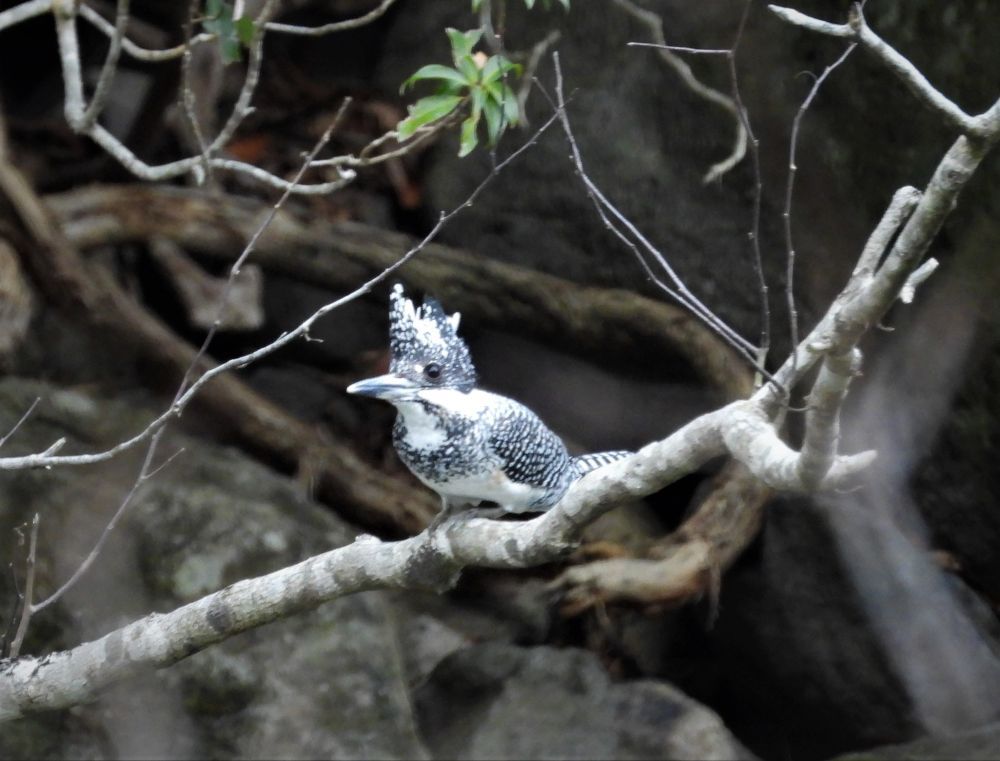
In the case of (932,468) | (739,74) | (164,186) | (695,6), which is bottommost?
(932,468)

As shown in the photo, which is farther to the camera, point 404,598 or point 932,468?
point 404,598

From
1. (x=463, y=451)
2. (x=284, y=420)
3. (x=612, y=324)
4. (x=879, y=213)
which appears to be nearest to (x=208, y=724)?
(x=284, y=420)

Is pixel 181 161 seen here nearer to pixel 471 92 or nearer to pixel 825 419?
pixel 471 92

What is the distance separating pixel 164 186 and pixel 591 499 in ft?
9.37

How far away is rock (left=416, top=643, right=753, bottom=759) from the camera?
344 cm

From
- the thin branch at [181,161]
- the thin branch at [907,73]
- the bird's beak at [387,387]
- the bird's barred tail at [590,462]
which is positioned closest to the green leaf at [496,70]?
the thin branch at [181,161]

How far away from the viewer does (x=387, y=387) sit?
7.30 ft

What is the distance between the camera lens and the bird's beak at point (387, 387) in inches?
85.2

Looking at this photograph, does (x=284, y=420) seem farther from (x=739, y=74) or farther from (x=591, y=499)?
(x=591, y=499)

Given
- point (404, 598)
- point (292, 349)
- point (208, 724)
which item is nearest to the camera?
point (208, 724)

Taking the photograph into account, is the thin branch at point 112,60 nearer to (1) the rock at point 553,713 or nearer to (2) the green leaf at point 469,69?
(2) the green leaf at point 469,69

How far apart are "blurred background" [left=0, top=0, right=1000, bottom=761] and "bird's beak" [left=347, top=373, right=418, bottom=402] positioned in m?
1.40

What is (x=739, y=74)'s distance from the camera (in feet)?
11.7

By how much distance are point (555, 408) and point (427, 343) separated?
2176mm
